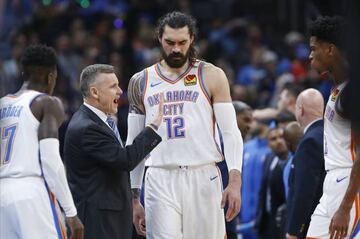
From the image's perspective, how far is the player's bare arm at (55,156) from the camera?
6262mm

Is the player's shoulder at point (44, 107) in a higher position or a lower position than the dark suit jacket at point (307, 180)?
higher

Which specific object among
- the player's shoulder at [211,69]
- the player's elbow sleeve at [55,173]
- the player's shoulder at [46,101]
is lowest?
the player's elbow sleeve at [55,173]

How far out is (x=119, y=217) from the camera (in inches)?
269

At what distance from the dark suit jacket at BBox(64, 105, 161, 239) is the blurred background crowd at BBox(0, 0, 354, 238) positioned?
6.26 meters

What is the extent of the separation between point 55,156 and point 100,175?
0.65 m

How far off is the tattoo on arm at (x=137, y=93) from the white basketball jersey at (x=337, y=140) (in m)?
1.54

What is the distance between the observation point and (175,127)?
6.76 m

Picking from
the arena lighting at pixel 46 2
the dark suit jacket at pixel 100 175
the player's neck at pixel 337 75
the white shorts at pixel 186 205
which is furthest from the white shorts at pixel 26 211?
the arena lighting at pixel 46 2

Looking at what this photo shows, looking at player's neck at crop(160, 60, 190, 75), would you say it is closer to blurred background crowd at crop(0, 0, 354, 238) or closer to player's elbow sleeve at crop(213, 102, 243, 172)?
player's elbow sleeve at crop(213, 102, 243, 172)

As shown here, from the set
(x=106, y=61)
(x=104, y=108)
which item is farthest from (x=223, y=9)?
(x=104, y=108)

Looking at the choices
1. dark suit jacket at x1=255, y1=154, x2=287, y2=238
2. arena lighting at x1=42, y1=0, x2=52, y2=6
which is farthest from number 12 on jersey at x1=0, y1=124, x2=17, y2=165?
arena lighting at x1=42, y1=0, x2=52, y2=6

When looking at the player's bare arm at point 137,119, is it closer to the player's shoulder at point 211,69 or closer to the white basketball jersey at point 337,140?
the player's shoulder at point 211,69

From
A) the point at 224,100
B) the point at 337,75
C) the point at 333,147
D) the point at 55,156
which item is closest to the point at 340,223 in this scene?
the point at 333,147

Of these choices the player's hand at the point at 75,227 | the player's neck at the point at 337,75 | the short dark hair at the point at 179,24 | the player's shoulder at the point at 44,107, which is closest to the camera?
the player's hand at the point at 75,227
